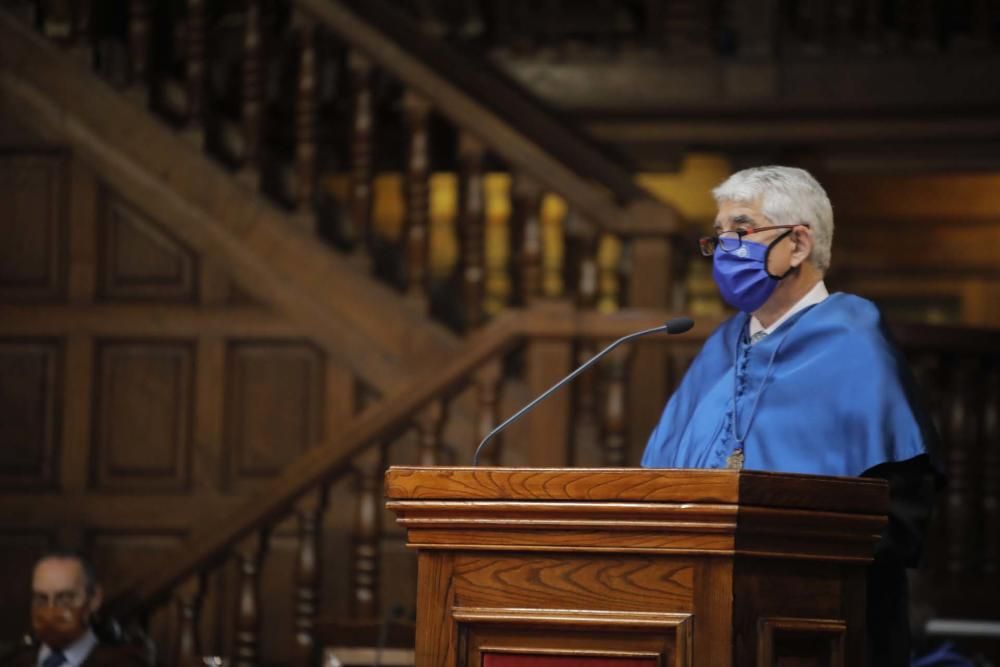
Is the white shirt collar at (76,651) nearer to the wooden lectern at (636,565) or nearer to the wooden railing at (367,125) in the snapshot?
the wooden railing at (367,125)

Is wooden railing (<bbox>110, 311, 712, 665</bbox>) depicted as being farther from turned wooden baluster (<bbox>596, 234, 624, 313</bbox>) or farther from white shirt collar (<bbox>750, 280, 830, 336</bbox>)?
turned wooden baluster (<bbox>596, 234, 624, 313</bbox>)

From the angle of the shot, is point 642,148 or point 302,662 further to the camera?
point 642,148

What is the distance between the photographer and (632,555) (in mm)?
2584

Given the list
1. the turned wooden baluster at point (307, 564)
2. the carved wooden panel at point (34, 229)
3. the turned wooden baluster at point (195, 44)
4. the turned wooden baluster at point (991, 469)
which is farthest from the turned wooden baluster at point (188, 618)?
the turned wooden baluster at point (991, 469)

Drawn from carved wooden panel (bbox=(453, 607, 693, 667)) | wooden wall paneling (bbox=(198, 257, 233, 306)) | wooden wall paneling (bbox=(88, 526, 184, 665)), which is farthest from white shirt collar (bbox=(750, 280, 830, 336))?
wooden wall paneling (bbox=(88, 526, 184, 665))

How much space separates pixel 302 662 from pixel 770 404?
2408 millimetres

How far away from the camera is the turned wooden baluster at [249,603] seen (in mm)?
5547

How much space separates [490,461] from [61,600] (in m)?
1.30

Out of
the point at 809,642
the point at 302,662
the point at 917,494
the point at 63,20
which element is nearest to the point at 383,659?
the point at 302,662

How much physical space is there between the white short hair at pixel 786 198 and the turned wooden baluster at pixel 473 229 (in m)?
2.62

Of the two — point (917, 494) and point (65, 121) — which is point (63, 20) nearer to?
point (65, 121)

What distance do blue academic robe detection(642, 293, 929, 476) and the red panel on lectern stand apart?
0.87 metres

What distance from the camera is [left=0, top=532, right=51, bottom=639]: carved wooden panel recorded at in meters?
6.19

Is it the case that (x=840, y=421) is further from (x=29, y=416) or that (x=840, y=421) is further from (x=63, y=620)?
(x=29, y=416)
